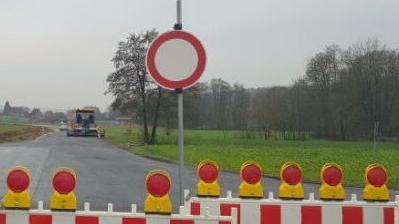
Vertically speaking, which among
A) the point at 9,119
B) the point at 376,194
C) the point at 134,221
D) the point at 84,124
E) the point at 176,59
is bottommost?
the point at 134,221

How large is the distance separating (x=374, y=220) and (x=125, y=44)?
51.9m

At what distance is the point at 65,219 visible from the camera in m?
5.59

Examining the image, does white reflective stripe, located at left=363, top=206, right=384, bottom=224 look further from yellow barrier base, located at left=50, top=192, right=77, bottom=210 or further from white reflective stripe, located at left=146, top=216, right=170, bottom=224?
yellow barrier base, located at left=50, top=192, right=77, bottom=210

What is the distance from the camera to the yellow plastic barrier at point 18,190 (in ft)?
18.5

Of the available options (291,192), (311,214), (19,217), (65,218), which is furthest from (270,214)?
(19,217)

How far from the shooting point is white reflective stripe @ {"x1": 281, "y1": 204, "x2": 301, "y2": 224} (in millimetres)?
6527

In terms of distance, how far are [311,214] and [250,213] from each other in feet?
Result: 2.08

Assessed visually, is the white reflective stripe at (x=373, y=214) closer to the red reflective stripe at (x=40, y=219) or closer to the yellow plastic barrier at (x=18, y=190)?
the red reflective stripe at (x=40, y=219)

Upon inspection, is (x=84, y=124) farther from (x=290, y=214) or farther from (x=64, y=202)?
(x=64, y=202)

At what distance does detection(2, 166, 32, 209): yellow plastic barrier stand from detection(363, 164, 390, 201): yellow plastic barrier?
3.39 meters

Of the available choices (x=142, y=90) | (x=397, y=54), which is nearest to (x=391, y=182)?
(x=142, y=90)

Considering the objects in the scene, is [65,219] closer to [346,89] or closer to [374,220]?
[374,220]

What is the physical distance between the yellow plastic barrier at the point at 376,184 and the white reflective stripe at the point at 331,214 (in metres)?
0.32

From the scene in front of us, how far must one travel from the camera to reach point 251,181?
22.2 ft
